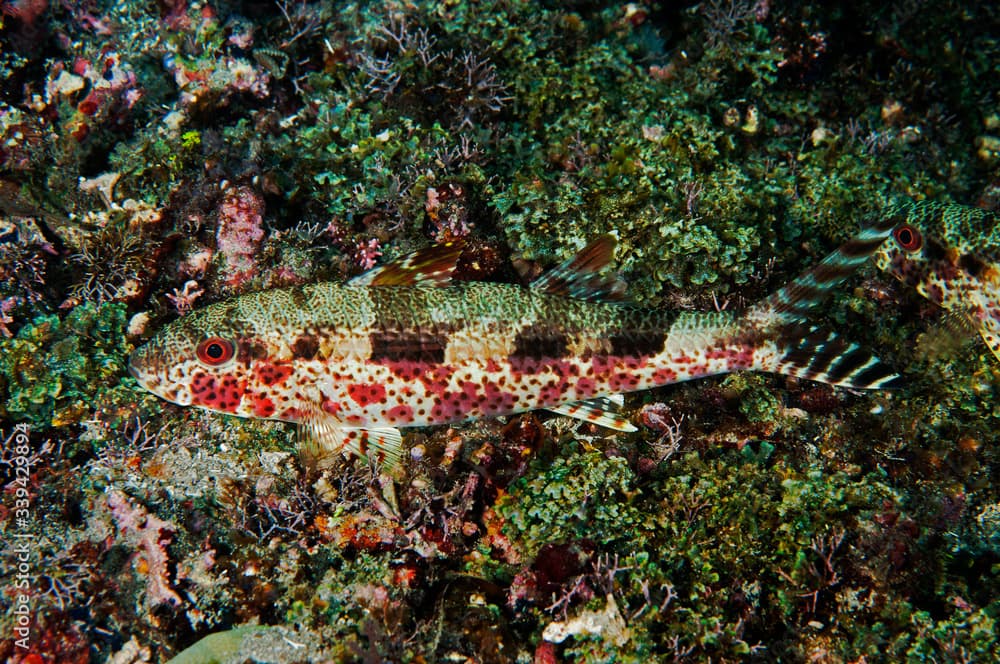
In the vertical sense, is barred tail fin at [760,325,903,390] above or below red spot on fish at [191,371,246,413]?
below

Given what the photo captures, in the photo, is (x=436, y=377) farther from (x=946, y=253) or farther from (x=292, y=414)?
(x=946, y=253)

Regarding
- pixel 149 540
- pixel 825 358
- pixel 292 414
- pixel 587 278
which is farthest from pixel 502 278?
pixel 149 540

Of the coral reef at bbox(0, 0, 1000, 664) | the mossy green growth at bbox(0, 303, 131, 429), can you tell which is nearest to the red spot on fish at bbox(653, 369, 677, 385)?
the coral reef at bbox(0, 0, 1000, 664)

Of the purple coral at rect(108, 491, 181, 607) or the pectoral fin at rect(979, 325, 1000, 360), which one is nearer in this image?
the purple coral at rect(108, 491, 181, 607)

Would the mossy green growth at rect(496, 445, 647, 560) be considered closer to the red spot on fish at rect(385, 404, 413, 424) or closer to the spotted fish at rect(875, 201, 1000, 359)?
the red spot on fish at rect(385, 404, 413, 424)

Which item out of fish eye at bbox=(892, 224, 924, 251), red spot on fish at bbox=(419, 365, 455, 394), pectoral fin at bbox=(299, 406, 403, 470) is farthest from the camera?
fish eye at bbox=(892, 224, 924, 251)

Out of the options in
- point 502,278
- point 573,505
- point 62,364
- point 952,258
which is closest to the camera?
point 573,505
